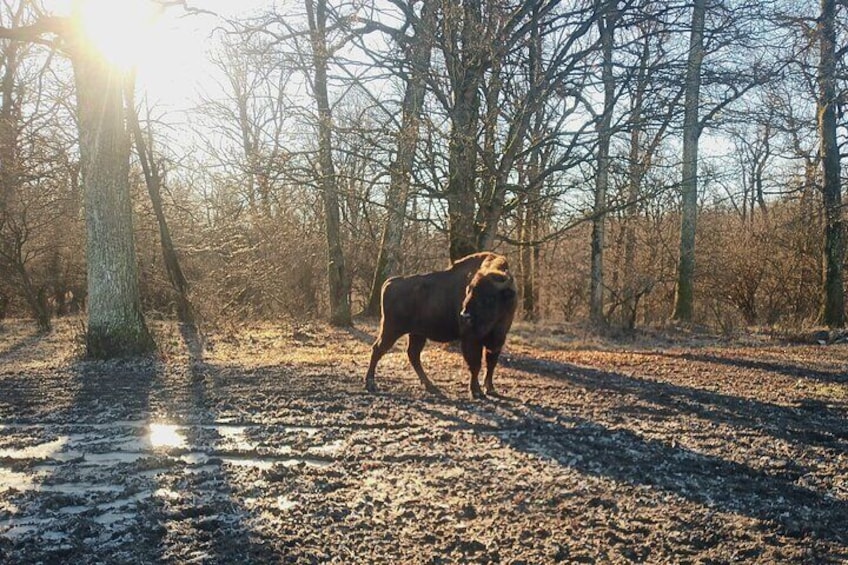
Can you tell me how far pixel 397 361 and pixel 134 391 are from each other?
4.14 meters

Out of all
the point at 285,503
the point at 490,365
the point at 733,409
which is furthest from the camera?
the point at 490,365

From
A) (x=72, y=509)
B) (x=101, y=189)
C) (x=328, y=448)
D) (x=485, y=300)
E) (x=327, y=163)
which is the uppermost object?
(x=327, y=163)

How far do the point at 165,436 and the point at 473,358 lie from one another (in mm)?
3364

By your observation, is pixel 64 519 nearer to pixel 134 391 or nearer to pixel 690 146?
pixel 134 391

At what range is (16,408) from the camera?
747cm

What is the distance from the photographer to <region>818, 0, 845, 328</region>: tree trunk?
17766 millimetres

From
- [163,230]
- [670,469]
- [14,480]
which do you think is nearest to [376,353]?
[670,469]

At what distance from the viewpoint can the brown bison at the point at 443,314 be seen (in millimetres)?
7938

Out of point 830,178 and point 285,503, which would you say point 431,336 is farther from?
point 830,178

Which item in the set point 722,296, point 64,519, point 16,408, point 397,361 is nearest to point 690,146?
point 722,296

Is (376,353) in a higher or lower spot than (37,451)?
higher

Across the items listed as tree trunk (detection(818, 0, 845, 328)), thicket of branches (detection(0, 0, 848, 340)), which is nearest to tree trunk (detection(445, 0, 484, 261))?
thicket of branches (detection(0, 0, 848, 340))

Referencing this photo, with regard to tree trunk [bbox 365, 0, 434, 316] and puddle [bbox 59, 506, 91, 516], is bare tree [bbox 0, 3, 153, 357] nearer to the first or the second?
tree trunk [bbox 365, 0, 434, 316]

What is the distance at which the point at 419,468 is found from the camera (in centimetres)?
520
